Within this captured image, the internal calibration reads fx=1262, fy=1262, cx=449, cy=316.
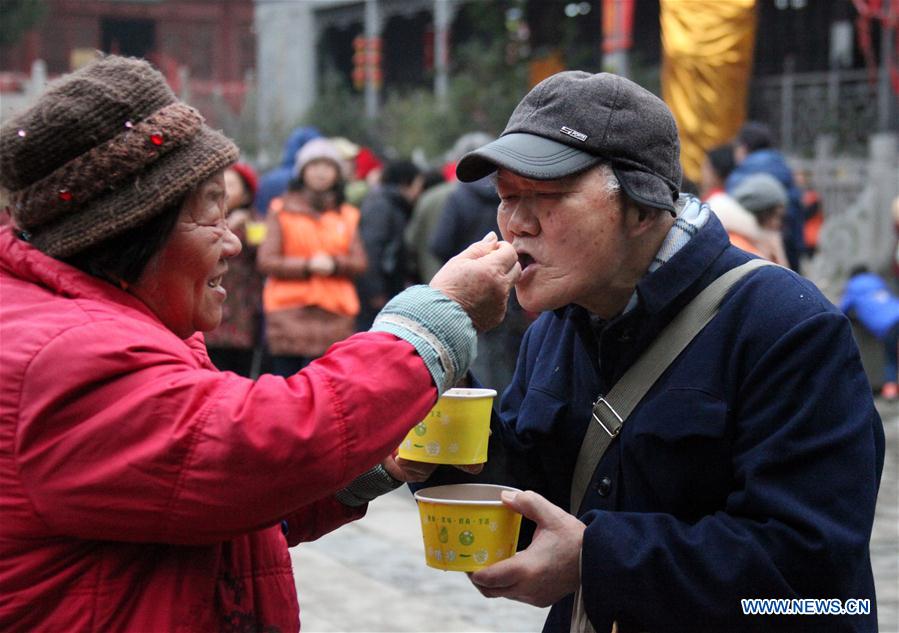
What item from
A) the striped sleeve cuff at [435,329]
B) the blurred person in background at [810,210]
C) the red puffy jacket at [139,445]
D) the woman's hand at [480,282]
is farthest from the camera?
the blurred person in background at [810,210]

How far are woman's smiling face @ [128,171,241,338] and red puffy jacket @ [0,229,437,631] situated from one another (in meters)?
0.08

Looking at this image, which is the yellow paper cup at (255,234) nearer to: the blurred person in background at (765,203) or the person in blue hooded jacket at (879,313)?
the blurred person in background at (765,203)

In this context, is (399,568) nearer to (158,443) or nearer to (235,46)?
(158,443)

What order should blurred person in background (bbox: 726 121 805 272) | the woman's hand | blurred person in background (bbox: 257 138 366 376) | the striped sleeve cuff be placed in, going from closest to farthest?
the striped sleeve cuff
the woman's hand
blurred person in background (bbox: 257 138 366 376)
blurred person in background (bbox: 726 121 805 272)

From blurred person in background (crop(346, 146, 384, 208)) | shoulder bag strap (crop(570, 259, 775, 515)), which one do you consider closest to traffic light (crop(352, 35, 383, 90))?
blurred person in background (crop(346, 146, 384, 208))

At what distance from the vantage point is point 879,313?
10.5 m

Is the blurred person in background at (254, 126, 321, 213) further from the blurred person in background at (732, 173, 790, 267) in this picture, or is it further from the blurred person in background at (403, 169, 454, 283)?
the blurred person in background at (732, 173, 790, 267)

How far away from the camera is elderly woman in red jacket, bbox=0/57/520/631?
1.72 metres

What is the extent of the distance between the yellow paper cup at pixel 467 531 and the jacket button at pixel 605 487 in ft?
0.50

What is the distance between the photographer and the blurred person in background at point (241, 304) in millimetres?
7070

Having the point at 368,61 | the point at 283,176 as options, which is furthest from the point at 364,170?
the point at 368,61

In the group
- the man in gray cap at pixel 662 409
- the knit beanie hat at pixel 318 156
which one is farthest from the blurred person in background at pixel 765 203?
the man in gray cap at pixel 662 409

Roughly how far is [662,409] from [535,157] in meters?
0.47
